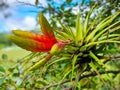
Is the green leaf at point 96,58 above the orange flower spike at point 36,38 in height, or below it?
below

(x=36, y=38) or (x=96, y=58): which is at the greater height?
(x=36, y=38)

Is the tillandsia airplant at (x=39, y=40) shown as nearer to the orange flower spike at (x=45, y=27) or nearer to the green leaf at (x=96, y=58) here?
the orange flower spike at (x=45, y=27)

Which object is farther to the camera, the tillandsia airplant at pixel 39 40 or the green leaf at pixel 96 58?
the green leaf at pixel 96 58

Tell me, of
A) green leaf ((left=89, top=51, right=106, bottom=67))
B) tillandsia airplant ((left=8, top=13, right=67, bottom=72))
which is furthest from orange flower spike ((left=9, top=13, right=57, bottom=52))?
green leaf ((left=89, top=51, right=106, bottom=67))

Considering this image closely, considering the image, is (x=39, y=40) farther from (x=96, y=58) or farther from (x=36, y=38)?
(x=96, y=58)

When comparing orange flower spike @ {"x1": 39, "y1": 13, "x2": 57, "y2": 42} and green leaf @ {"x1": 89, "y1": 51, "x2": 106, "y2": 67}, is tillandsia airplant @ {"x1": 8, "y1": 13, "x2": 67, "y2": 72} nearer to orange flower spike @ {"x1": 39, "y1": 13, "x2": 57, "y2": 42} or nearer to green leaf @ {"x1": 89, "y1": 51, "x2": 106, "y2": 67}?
orange flower spike @ {"x1": 39, "y1": 13, "x2": 57, "y2": 42}

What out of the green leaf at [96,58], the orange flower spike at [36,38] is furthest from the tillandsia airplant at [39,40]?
the green leaf at [96,58]

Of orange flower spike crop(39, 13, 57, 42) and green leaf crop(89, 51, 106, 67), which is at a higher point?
orange flower spike crop(39, 13, 57, 42)

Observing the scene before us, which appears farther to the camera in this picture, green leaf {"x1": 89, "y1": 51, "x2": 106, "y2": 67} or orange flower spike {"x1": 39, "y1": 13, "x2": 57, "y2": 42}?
green leaf {"x1": 89, "y1": 51, "x2": 106, "y2": 67}

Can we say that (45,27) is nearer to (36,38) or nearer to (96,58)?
(36,38)

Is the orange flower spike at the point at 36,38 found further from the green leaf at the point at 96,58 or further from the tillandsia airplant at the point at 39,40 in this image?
the green leaf at the point at 96,58

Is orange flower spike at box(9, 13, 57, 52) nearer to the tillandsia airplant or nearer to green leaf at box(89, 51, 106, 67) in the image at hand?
the tillandsia airplant

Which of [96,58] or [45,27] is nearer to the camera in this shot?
[45,27]

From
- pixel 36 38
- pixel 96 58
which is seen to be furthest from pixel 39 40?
pixel 96 58
